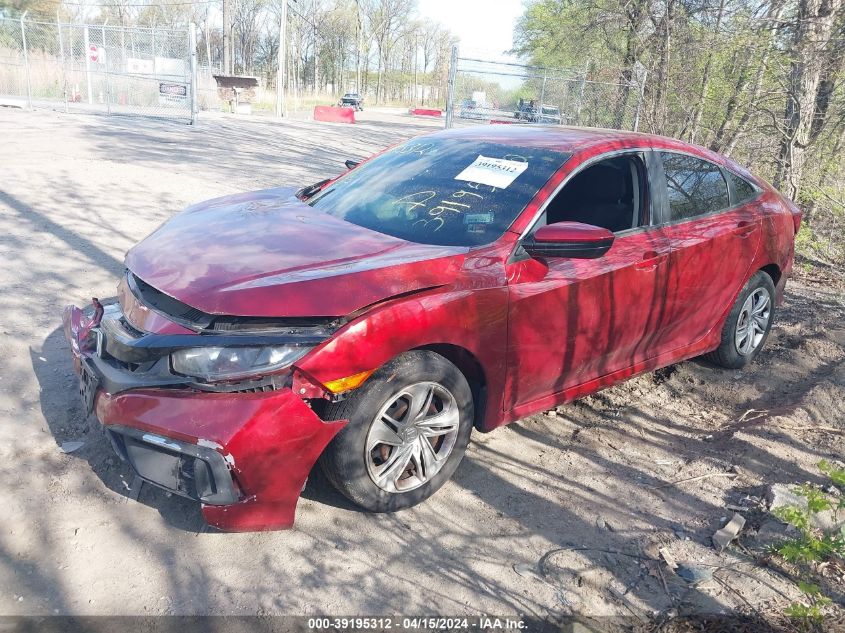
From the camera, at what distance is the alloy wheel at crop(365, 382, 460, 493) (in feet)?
9.84

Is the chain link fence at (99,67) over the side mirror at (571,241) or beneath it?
over

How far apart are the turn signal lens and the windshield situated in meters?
0.88

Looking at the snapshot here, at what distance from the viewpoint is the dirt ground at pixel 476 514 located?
2.65 meters

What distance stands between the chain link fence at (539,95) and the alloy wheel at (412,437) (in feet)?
38.5

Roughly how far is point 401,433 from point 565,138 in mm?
2121

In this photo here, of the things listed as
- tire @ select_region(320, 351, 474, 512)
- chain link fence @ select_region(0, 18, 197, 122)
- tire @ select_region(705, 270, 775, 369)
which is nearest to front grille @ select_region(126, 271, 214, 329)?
tire @ select_region(320, 351, 474, 512)

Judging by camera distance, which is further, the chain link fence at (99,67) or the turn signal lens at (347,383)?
the chain link fence at (99,67)

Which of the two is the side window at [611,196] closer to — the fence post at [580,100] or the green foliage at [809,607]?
the green foliage at [809,607]

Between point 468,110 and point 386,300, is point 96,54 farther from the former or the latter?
point 386,300

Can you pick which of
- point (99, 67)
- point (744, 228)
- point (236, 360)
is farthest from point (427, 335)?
point (99, 67)

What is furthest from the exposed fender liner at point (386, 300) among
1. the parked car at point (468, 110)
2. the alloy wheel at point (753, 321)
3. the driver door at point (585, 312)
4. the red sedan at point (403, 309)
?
the parked car at point (468, 110)

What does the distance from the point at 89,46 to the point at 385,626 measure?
1043 inches

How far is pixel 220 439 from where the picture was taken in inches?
101

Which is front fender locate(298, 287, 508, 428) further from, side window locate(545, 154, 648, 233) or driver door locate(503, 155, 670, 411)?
side window locate(545, 154, 648, 233)
